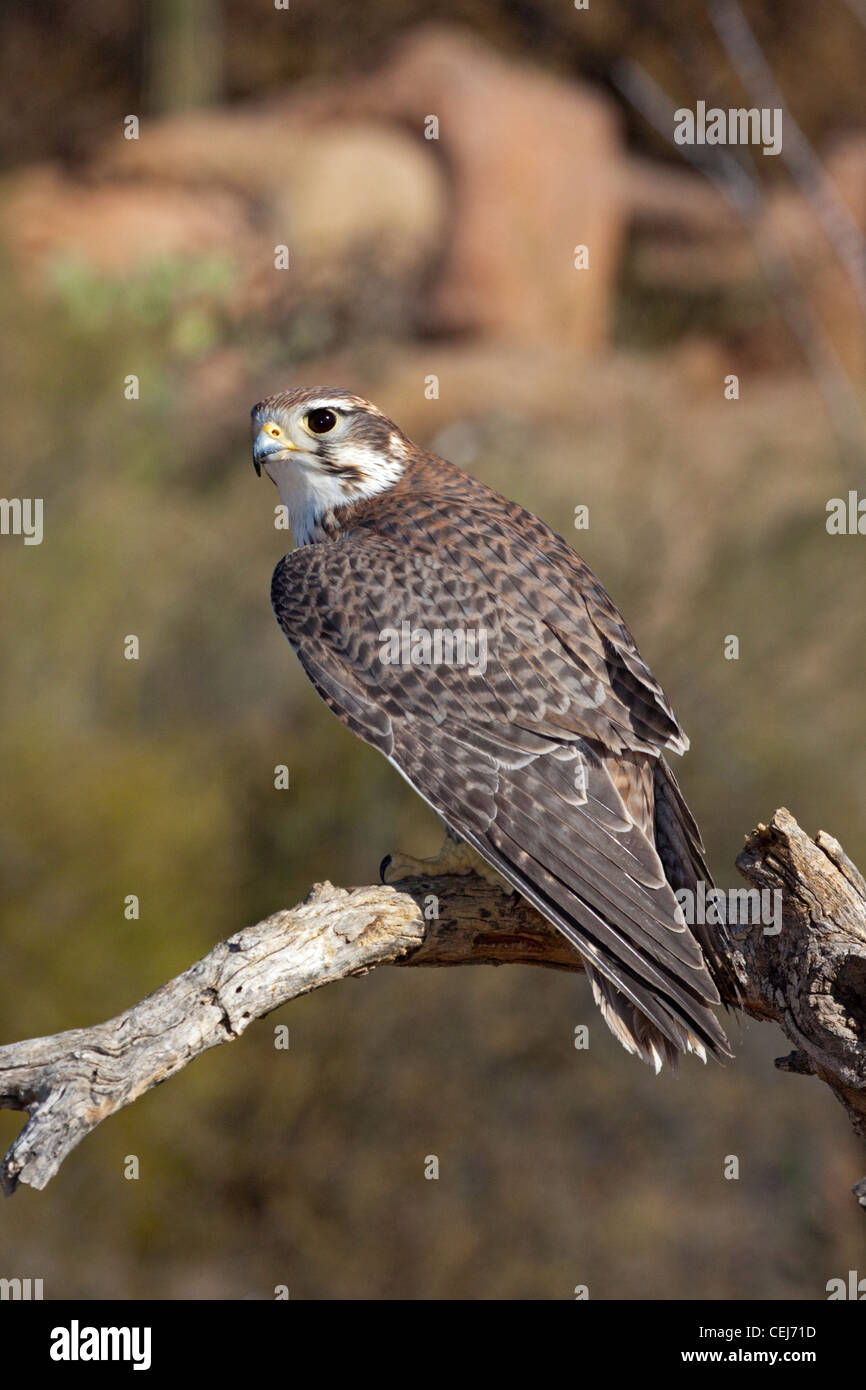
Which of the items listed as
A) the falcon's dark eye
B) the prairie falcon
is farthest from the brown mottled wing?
the falcon's dark eye

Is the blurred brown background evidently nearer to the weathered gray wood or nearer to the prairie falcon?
the prairie falcon

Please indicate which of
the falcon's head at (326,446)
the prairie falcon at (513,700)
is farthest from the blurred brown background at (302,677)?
the prairie falcon at (513,700)

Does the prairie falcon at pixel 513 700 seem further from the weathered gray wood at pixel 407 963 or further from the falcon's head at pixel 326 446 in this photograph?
the weathered gray wood at pixel 407 963

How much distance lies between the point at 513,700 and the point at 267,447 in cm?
106

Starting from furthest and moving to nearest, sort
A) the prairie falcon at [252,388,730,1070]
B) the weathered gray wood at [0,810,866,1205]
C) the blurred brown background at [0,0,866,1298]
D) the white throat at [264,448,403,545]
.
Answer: the blurred brown background at [0,0,866,1298], the white throat at [264,448,403,545], the prairie falcon at [252,388,730,1070], the weathered gray wood at [0,810,866,1205]

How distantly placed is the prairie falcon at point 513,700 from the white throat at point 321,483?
12 millimetres

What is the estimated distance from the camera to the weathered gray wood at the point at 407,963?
278cm

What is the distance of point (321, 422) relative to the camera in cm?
418

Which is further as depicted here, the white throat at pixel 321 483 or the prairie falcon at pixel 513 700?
the white throat at pixel 321 483

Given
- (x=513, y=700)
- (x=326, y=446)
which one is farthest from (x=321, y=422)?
(x=513, y=700)

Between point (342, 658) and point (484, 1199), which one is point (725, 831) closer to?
point (484, 1199)

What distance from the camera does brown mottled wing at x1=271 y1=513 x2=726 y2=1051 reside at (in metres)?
3.37

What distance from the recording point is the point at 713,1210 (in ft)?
Result: 25.3

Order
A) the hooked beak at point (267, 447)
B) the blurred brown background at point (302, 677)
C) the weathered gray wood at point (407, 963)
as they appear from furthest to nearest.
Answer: the blurred brown background at point (302, 677) < the hooked beak at point (267, 447) < the weathered gray wood at point (407, 963)
